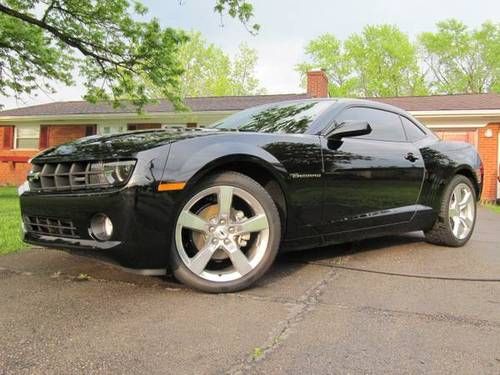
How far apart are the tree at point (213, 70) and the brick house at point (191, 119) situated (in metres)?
23.6

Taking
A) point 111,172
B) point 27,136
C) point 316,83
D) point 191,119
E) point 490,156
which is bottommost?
point 111,172

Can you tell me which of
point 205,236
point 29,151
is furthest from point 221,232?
point 29,151

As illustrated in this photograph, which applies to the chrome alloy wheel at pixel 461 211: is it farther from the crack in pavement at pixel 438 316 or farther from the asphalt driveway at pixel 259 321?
the crack in pavement at pixel 438 316

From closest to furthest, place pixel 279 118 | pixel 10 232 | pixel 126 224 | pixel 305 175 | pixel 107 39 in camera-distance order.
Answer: pixel 126 224 < pixel 305 175 < pixel 279 118 < pixel 10 232 < pixel 107 39

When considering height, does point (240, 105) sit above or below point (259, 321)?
above

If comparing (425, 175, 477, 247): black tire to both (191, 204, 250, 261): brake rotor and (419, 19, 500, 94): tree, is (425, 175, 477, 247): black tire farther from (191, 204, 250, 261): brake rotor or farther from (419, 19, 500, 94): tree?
(419, 19, 500, 94): tree

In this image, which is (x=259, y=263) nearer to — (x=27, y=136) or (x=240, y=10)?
(x=240, y=10)

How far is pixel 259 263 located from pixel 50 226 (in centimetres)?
137

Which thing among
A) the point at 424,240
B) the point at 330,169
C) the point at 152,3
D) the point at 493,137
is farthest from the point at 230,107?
the point at 330,169

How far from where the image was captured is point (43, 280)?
3.28m

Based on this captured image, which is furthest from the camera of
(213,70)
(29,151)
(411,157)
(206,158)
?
(213,70)

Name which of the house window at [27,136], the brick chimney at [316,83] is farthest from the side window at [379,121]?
the house window at [27,136]

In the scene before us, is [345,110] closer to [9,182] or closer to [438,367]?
[438,367]

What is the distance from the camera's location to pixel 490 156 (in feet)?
49.0
